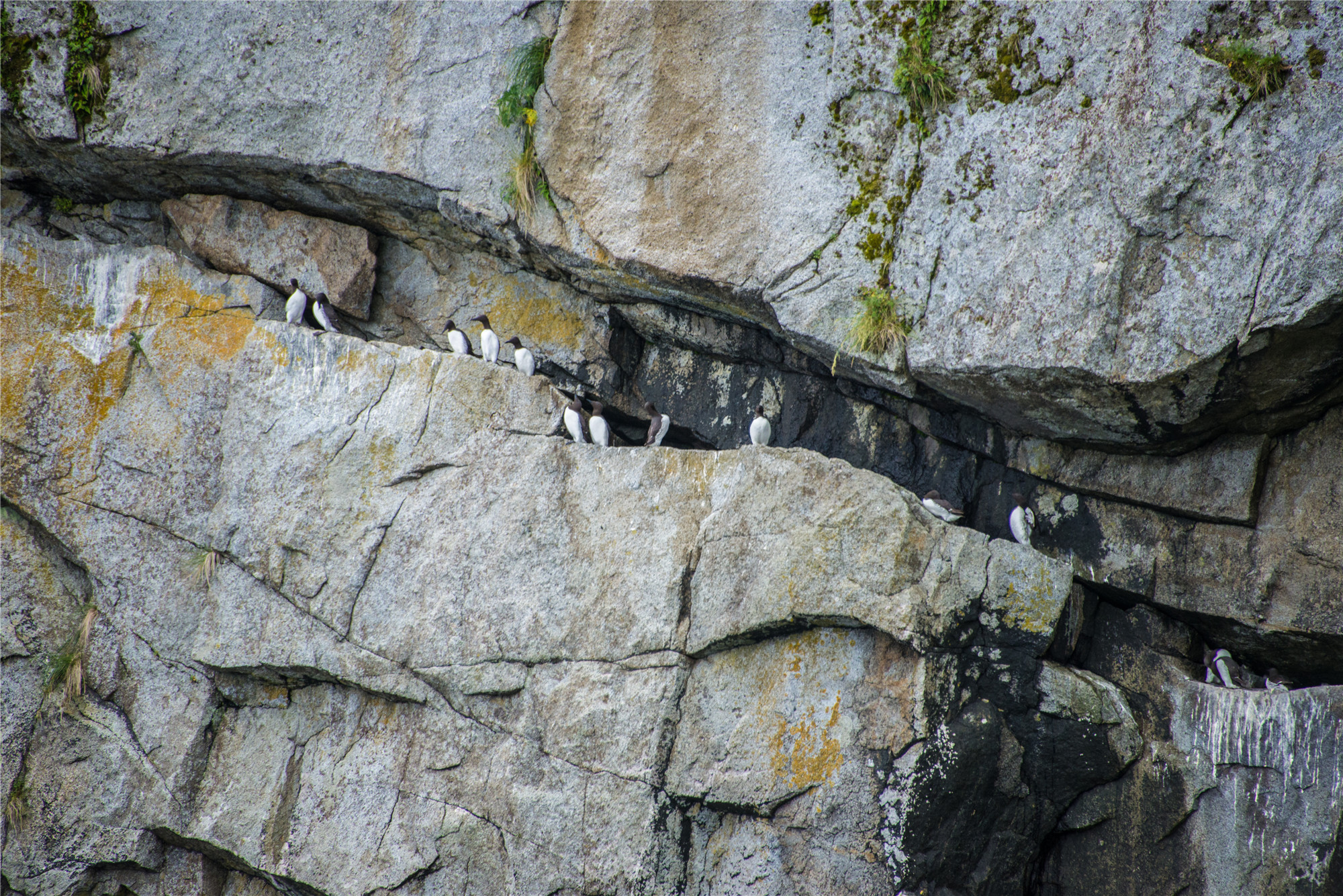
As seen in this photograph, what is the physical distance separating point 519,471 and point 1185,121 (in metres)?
6.22

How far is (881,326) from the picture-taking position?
7.82m

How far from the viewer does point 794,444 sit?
927 cm

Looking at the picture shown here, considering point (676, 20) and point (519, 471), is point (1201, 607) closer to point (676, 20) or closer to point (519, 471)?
point (519, 471)

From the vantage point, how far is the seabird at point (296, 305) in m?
9.41

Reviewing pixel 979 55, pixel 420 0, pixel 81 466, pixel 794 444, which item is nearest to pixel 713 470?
pixel 794 444

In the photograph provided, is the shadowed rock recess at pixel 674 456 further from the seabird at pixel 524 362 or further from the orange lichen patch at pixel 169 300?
the seabird at pixel 524 362

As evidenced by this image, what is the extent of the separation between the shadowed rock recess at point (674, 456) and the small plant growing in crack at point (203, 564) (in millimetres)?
42

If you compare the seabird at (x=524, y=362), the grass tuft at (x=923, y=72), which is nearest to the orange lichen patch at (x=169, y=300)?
the seabird at (x=524, y=362)

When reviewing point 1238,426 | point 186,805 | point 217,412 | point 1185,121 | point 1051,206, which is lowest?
point 186,805

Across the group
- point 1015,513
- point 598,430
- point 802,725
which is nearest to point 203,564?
point 598,430

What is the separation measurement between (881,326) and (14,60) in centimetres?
924

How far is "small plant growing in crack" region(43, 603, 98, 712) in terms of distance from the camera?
28.1 feet

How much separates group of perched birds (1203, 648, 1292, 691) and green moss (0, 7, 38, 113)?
12.8m

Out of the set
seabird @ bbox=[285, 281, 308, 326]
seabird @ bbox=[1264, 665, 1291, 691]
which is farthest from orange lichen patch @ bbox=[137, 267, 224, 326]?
seabird @ bbox=[1264, 665, 1291, 691]
